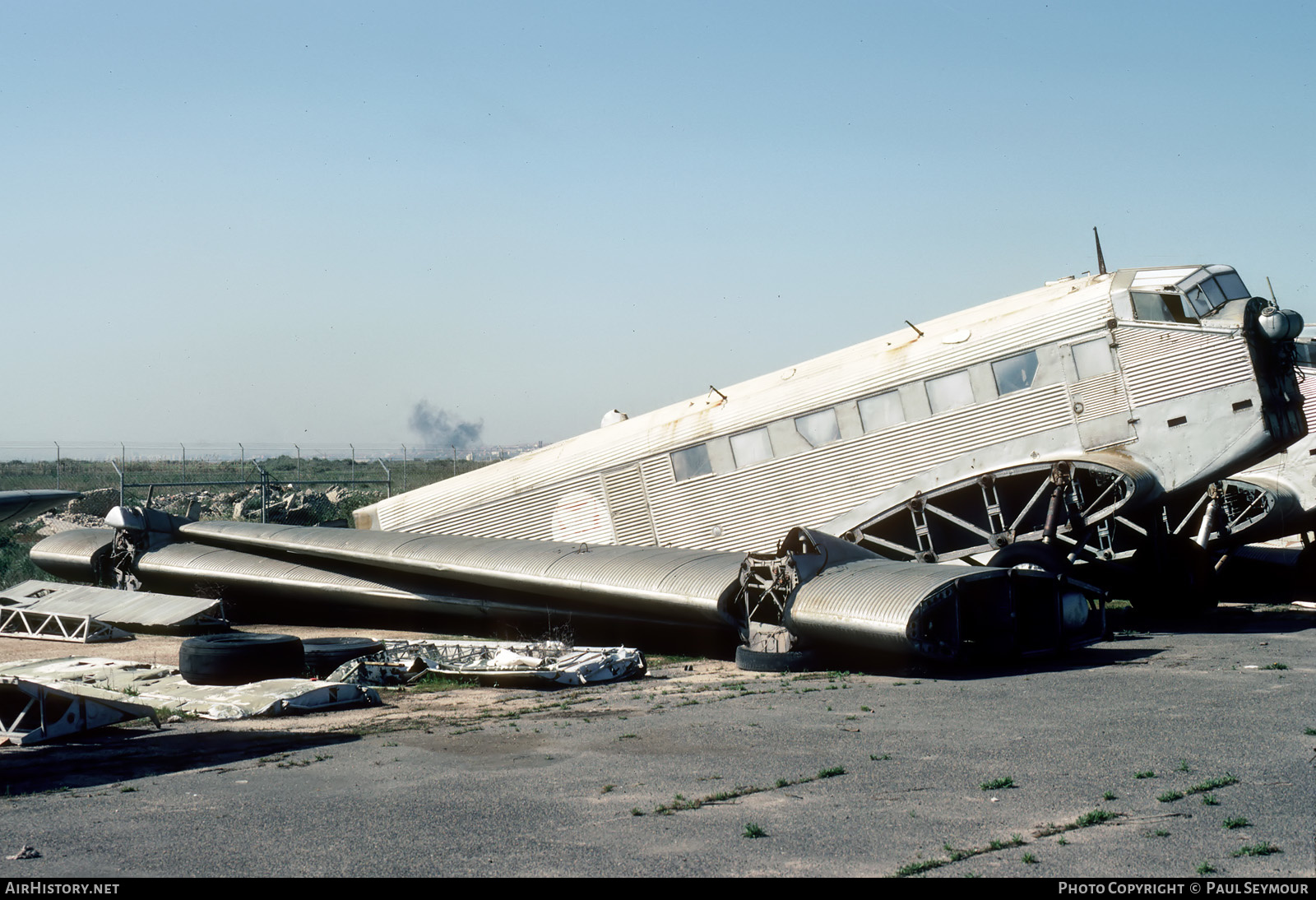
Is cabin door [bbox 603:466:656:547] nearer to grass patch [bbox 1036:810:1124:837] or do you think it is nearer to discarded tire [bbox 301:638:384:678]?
discarded tire [bbox 301:638:384:678]

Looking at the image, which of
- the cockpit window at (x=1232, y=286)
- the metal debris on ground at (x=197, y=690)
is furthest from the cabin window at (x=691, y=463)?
the cockpit window at (x=1232, y=286)

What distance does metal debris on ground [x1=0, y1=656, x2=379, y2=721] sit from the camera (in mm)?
13703

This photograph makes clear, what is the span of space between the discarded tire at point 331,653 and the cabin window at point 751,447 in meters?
7.46

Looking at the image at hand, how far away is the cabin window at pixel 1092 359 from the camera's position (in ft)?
58.5

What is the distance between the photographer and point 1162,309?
1758 centimetres

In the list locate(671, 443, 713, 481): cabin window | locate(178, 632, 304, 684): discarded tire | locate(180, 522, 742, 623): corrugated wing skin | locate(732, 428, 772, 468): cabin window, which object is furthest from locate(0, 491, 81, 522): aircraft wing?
locate(732, 428, 772, 468): cabin window

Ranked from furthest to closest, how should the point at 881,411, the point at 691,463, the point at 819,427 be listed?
1. the point at 691,463
2. the point at 819,427
3. the point at 881,411

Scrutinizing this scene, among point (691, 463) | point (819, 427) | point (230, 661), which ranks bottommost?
point (230, 661)

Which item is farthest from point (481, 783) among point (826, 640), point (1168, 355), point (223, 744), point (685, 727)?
point (1168, 355)

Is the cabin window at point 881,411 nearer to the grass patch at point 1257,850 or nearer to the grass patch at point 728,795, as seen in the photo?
the grass patch at point 728,795

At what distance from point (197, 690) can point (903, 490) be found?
11.6 metres

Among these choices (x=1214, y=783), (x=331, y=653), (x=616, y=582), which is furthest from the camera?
(x=616, y=582)

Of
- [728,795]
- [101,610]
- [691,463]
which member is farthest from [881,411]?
[101,610]

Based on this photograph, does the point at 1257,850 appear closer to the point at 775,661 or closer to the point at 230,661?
the point at 775,661
